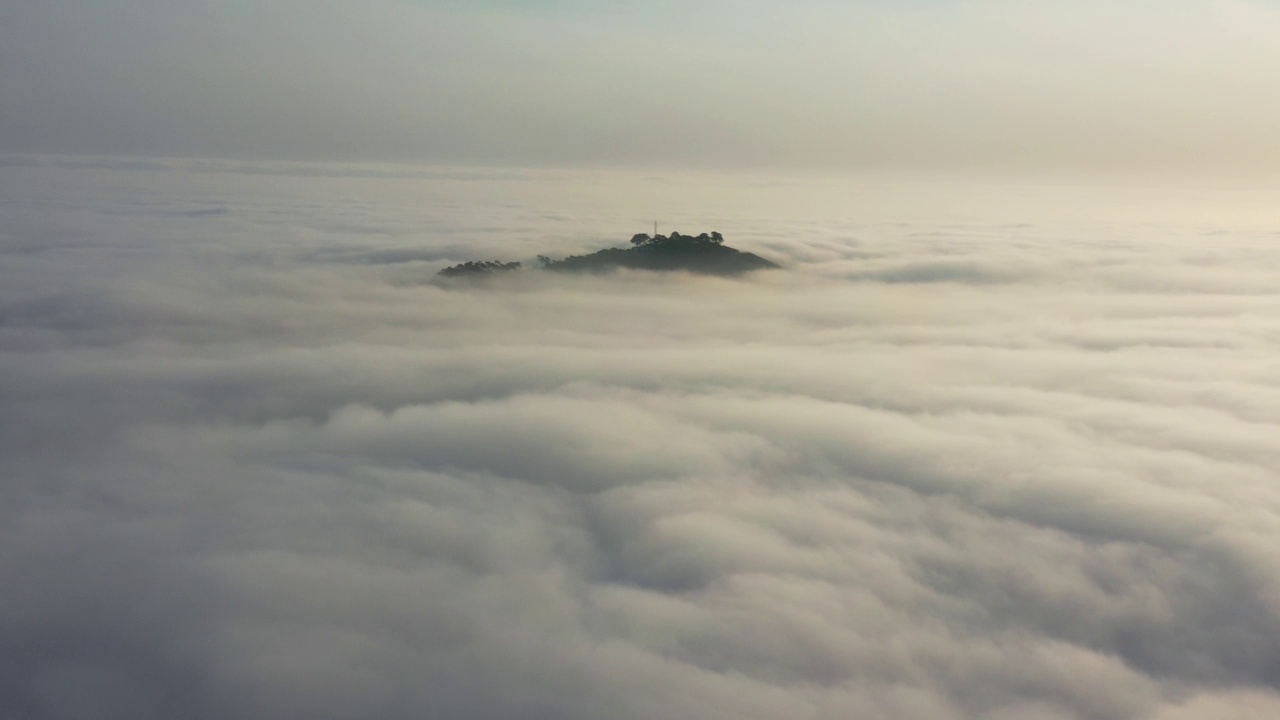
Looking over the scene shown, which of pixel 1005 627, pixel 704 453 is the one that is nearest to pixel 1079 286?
pixel 704 453

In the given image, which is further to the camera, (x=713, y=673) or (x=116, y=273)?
(x=116, y=273)

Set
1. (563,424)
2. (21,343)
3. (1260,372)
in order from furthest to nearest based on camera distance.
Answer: (21,343) → (1260,372) → (563,424)

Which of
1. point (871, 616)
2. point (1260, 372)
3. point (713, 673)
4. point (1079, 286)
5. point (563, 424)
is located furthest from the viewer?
point (1079, 286)

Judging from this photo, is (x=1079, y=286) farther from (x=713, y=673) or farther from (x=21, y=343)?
(x=21, y=343)

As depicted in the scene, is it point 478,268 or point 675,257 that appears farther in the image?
point 478,268

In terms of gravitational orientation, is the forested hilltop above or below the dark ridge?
above

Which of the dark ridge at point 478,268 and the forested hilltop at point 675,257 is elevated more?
the forested hilltop at point 675,257

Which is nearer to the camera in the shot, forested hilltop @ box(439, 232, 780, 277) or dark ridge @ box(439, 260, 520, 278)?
forested hilltop @ box(439, 232, 780, 277)

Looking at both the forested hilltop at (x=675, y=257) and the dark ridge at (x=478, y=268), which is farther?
the dark ridge at (x=478, y=268)
